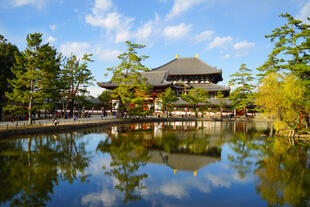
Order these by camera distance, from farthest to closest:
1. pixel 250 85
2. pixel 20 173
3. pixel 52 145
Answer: pixel 250 85, pixel 52 145, pixel 20 173

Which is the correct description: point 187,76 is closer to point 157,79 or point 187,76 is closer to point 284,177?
point 157,79

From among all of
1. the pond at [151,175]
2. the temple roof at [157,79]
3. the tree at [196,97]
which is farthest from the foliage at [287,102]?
the temple roof at [157,79]

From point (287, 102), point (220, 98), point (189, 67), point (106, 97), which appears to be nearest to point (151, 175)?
point (287, 102)

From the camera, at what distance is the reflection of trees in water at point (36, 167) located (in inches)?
279

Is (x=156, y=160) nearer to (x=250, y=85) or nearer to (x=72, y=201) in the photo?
(x=72, y=201)

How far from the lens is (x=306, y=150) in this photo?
44.5 feet

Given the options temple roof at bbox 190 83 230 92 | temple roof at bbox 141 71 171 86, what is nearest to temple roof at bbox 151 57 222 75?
temple roof at bbox 190 83 230 92

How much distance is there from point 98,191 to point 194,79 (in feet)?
163

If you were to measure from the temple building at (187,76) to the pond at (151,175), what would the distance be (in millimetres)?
29312

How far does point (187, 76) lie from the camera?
180 feet

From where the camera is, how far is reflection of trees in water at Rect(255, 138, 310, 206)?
23.1 feet

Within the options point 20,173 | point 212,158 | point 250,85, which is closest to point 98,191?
point 20,173

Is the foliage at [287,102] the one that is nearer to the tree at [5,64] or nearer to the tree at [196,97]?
the tree at [196,97]

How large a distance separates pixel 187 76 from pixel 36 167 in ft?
160
